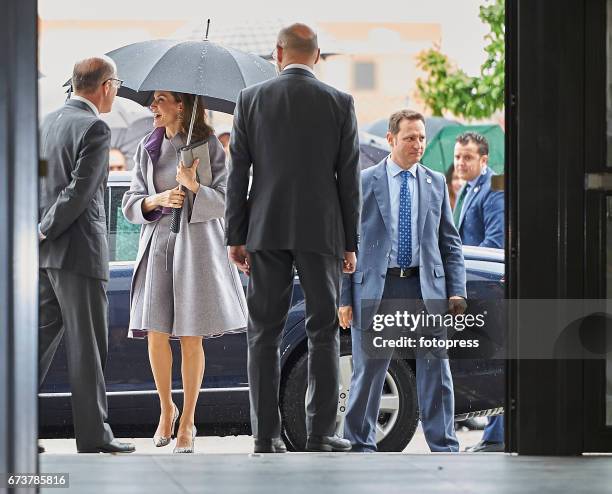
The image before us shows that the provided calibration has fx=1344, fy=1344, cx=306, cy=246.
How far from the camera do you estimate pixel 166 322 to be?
6750 millimetres

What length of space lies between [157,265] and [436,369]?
4.92 feet

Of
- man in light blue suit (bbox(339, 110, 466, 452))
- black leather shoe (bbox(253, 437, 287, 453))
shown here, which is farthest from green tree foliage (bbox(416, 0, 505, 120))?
black leather shoe (bbox(253, 437, 287, 453))

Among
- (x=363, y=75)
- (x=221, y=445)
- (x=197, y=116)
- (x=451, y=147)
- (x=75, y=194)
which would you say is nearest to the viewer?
(x=75, y=194)

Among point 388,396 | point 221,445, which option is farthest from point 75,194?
point 221,445

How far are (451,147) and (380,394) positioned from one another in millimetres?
1522

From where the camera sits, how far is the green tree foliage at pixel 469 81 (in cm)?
770

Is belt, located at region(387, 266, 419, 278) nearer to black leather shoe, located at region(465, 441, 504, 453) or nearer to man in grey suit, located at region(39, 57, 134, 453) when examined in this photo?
black leather shoe, located at region(465, 441, 504, 453)

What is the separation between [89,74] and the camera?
21.5 feet

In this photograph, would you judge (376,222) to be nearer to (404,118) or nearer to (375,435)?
(404,118)

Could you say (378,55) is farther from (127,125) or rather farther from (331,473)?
(331,473)

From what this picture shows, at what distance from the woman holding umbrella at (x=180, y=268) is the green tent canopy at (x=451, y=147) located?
1220 millimetres

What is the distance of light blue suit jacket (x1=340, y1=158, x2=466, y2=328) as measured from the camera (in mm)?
6812

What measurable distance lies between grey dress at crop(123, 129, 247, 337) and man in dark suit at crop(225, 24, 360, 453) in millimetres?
639

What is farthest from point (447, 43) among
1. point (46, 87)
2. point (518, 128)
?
point (46, 87)
